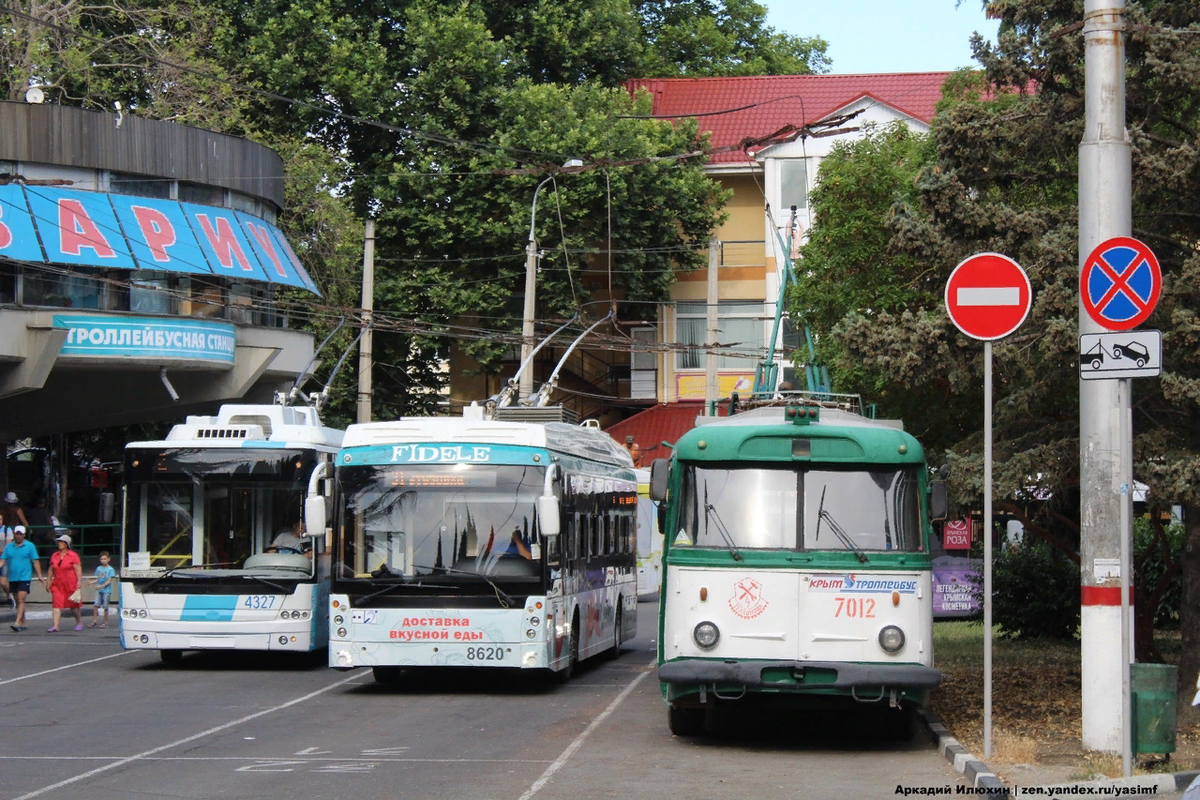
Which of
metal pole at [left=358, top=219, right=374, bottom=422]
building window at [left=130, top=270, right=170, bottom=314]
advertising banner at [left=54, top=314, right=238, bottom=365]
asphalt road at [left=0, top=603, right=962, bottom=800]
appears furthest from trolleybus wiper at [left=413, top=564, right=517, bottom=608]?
building window at [left=130, top=270, right=170, bottom=314]

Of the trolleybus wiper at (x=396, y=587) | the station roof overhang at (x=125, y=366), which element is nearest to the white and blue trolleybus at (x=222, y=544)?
the trolleybus wiper at (x=396, y=587)

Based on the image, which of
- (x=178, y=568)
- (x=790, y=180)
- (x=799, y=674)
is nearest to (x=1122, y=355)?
(x=799, y=674)

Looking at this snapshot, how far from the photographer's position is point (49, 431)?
35.4 m

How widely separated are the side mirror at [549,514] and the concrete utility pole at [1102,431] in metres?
6.15

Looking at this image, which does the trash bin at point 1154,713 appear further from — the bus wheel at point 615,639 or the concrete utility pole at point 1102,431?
the bus wheel at point 615,639

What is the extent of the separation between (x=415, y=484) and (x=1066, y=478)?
6804 mm

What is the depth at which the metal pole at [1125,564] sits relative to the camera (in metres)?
9.88

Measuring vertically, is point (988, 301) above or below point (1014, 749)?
above

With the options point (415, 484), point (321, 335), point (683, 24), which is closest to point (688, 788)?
point (415, 484)

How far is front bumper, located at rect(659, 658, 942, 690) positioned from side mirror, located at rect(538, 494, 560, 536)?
414 cm

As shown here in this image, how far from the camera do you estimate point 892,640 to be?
1205 cm

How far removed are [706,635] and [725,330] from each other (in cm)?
3353

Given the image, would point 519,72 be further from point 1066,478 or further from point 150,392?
point 1066,478

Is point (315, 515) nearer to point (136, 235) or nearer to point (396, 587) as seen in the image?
point (396, 587)
